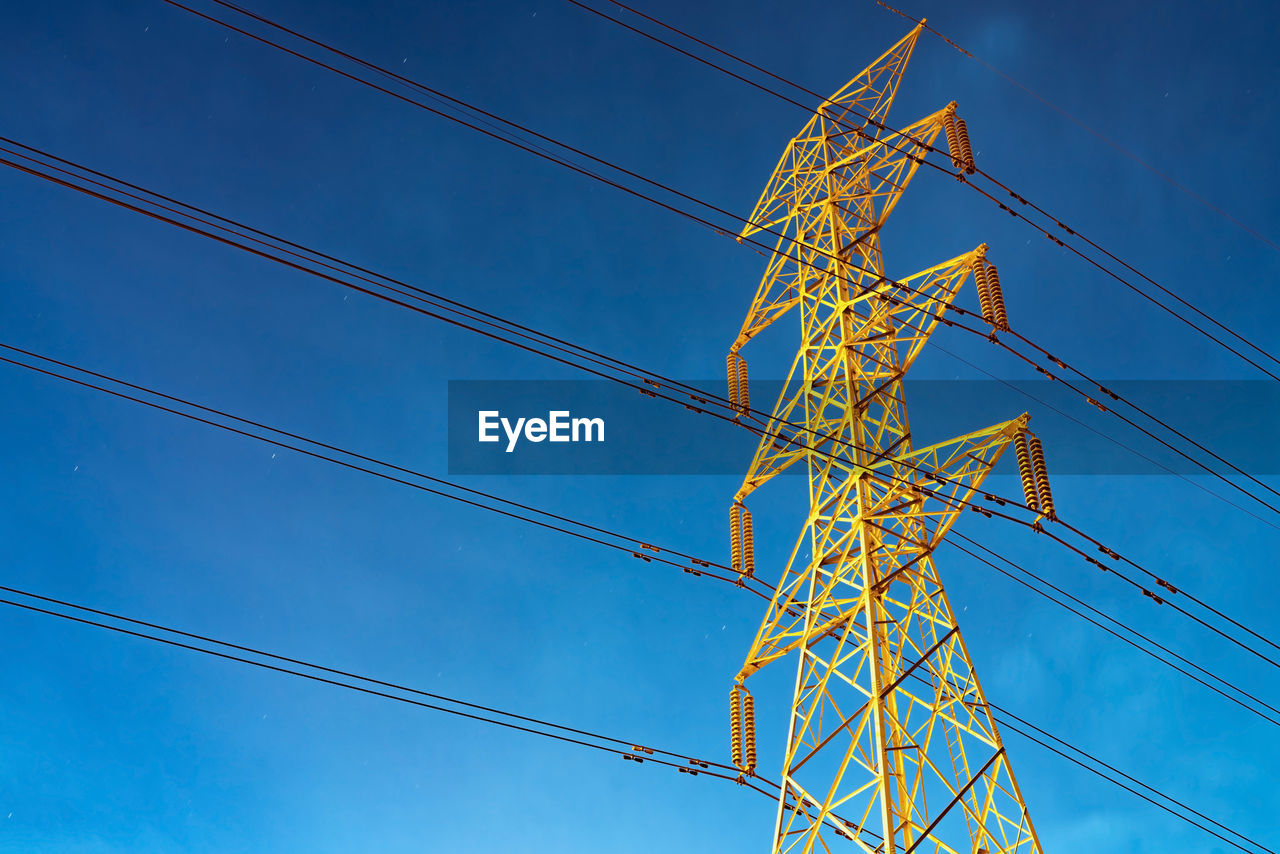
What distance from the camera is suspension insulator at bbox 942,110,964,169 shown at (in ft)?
72.1

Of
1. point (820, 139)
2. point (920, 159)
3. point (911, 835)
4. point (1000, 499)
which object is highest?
point (820, 139)

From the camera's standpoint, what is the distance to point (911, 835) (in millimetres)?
17203

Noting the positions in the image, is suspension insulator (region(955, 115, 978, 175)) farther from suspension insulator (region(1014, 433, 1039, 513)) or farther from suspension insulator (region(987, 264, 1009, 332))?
suspension insulator (region(1014, 433, 1039, 513))

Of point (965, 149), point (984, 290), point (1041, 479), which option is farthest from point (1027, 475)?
point (965, 149)

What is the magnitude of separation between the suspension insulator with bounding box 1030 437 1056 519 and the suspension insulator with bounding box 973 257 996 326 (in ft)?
8.68

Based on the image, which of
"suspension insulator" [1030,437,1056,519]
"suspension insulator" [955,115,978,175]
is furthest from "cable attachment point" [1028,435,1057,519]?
"suspension insulator" [955,115,978,175]

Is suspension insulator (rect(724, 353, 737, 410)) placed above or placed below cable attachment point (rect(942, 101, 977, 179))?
below

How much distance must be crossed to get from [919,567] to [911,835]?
5.13m

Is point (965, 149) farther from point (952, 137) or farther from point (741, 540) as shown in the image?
point (741, 540)

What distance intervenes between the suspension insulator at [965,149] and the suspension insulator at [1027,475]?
6362 millimetres

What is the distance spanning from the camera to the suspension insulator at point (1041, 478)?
19.1m

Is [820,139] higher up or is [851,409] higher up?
[820,139]

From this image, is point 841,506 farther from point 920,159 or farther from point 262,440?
point 262,440

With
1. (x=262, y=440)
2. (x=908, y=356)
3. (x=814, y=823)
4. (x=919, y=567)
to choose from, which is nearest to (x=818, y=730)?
(x=814, y=823)
